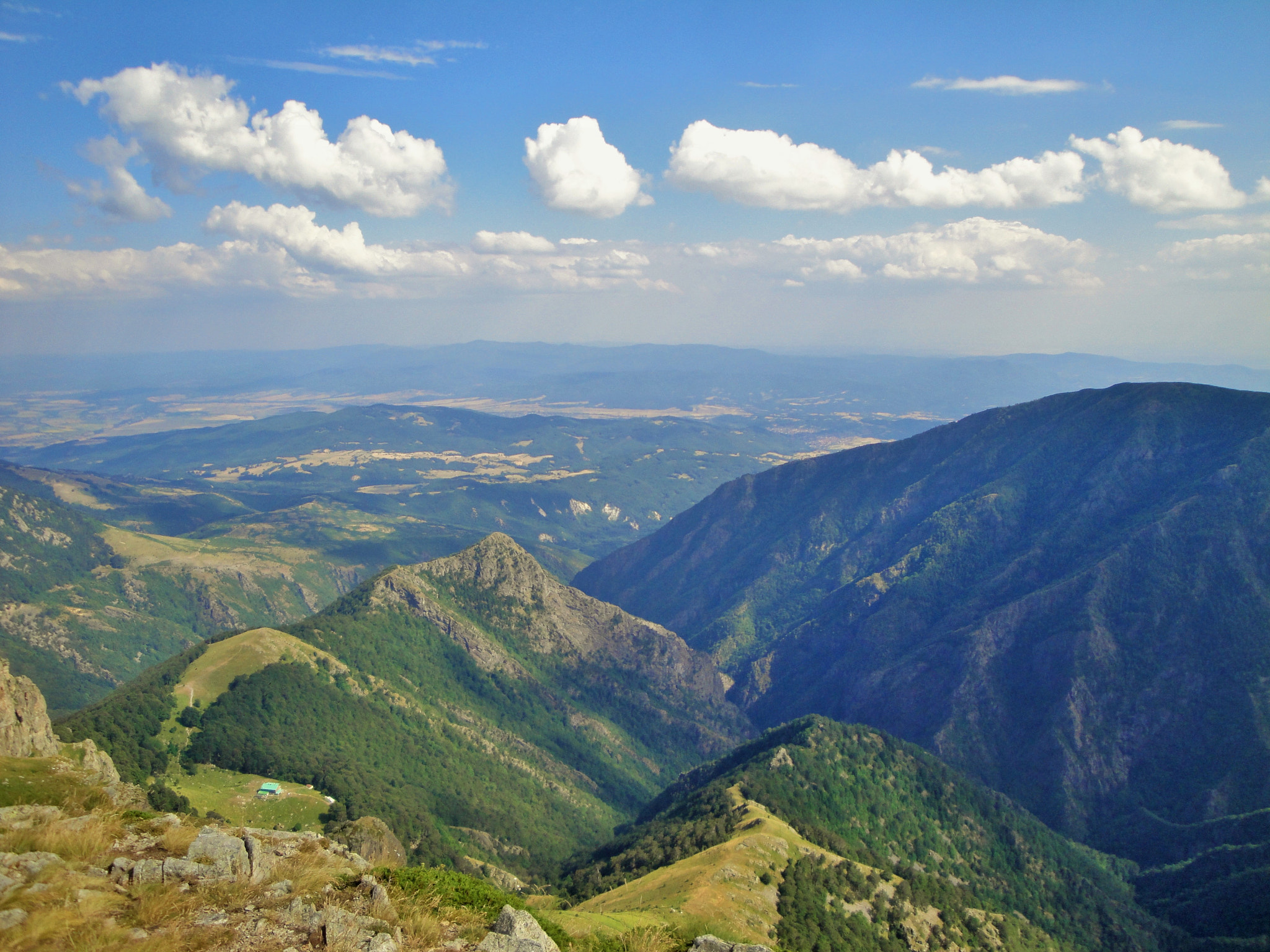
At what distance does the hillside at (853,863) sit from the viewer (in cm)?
9681

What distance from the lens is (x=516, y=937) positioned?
26.8m

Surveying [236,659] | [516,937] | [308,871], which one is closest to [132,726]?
[236,659]

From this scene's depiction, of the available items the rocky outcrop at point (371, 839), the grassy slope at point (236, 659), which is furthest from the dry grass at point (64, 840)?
the grassy slope at point (236, 659)

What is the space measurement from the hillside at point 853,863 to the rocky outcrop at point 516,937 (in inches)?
1374

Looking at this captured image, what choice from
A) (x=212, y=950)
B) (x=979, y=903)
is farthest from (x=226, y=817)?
(x=979, y=903)

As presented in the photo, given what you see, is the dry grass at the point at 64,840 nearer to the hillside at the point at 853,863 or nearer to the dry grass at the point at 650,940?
the dry grass at the point at 650,940

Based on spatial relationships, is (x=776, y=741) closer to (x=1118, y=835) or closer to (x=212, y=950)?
(x=1118, y=835)

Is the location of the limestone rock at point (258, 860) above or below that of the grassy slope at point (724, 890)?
above

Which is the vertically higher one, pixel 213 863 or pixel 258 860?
pixel 213 863

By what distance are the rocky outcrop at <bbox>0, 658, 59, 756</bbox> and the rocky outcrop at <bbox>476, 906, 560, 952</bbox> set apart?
76.3 m

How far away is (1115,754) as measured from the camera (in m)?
183

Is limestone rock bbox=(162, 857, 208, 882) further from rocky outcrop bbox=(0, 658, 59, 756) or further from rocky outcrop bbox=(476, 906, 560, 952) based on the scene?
rocky outcrop bbox=(0, 658, 59, 756)

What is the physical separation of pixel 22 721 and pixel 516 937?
3647 inches

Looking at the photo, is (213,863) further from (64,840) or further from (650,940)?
(650,940)
